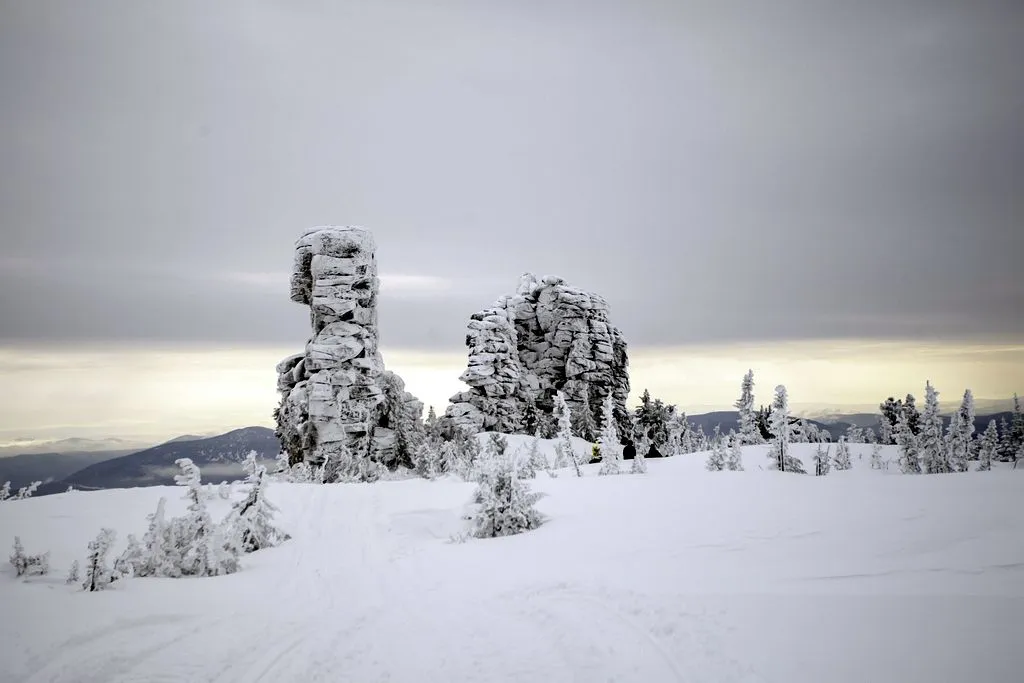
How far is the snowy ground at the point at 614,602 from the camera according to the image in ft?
20.4

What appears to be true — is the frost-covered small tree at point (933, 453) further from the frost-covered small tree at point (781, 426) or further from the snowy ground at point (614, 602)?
the snowy ground at point (614, 602)

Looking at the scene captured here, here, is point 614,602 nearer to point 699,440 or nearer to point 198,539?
point 198,539

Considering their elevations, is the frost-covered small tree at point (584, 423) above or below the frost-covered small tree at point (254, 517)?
above

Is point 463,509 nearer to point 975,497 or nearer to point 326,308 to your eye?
point 975,497

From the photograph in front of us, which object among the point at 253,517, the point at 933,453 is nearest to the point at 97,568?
the point at 253,517

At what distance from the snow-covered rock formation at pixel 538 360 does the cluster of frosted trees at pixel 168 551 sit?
44775 mm

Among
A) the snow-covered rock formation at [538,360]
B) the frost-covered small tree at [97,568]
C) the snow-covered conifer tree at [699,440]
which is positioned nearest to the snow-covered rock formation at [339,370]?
the snow-covered rock formation at [538,360]

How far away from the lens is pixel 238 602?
29.9ft

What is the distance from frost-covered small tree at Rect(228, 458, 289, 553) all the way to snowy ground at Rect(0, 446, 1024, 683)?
0.64 m

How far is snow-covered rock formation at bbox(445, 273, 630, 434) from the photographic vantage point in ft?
197

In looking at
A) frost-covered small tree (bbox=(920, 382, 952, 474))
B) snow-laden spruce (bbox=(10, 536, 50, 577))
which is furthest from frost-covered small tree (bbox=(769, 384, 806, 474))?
snow-laden spruce (bbox=(10, 536, 50, 577))

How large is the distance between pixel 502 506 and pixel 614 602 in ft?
17.9

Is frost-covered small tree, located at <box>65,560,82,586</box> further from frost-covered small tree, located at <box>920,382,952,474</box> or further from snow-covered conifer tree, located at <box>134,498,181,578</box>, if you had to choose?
frost-covered small tree, located at <box>920,382,952,474</box>

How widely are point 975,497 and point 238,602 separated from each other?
12342mm
